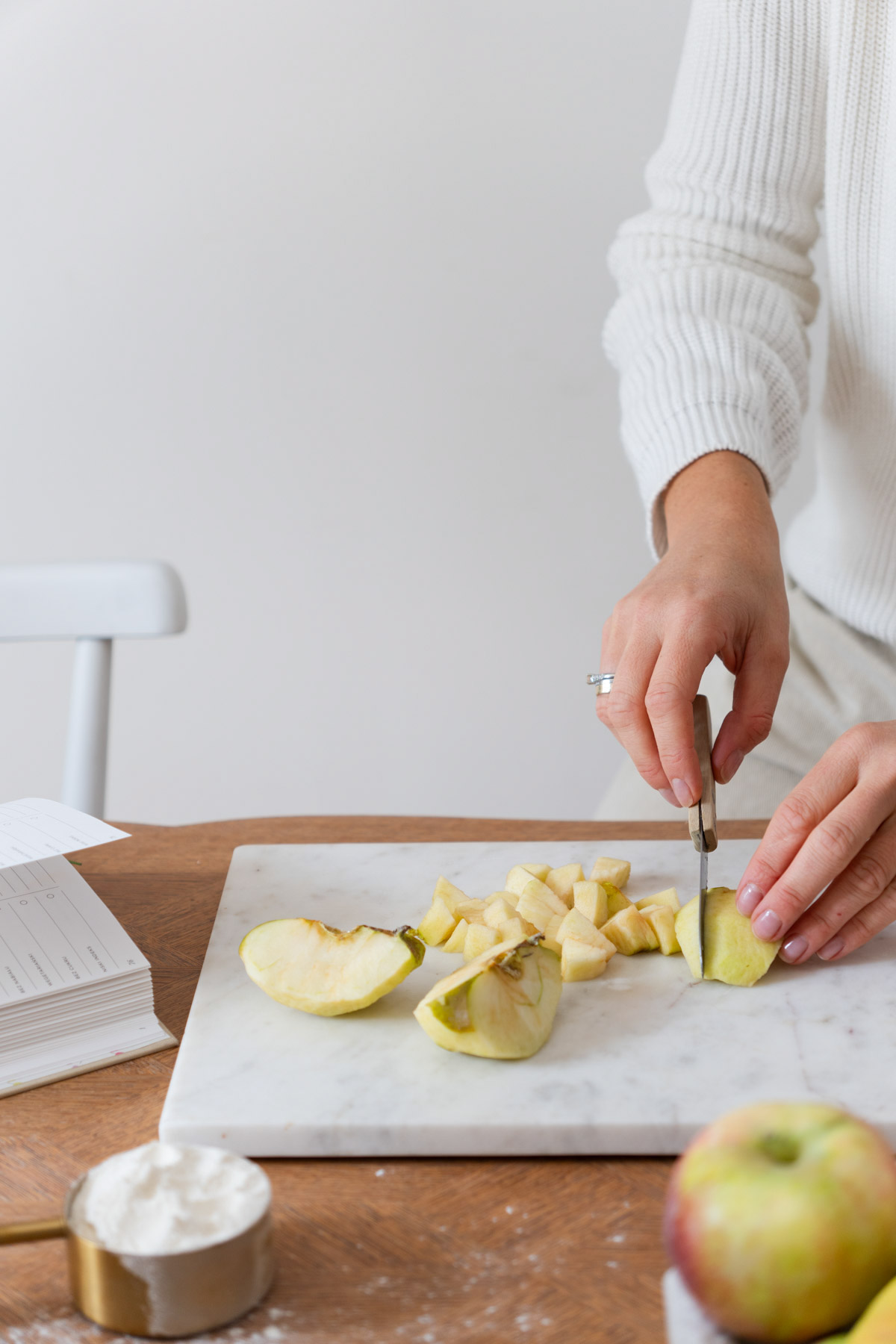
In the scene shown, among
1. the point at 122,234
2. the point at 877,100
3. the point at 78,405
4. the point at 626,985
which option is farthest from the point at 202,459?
the point at 626,985

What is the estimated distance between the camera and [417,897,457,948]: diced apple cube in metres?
0.96

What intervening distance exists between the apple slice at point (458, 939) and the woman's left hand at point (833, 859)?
219 millimetres

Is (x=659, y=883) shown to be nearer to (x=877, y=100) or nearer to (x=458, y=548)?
(x=877, y=100)

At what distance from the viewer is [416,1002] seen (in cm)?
88

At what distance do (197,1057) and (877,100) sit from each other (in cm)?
129

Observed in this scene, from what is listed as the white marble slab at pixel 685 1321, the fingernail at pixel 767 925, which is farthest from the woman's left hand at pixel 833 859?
the white marble slab at pixel 685 1321

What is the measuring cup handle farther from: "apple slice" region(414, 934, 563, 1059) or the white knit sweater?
the white knit sweater

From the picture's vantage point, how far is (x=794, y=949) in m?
0.92

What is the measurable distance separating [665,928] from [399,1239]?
1.21 ft

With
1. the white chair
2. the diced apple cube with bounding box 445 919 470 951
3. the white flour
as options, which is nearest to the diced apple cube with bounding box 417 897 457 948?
the diced apple cube with bounding box 445 919 470 951

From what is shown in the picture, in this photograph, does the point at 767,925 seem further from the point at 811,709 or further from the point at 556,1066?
the point at 811,709

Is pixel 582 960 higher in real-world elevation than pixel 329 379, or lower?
lower

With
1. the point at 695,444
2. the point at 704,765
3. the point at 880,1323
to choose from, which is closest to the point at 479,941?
the point at 704,765

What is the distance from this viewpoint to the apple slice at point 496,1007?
78cm
